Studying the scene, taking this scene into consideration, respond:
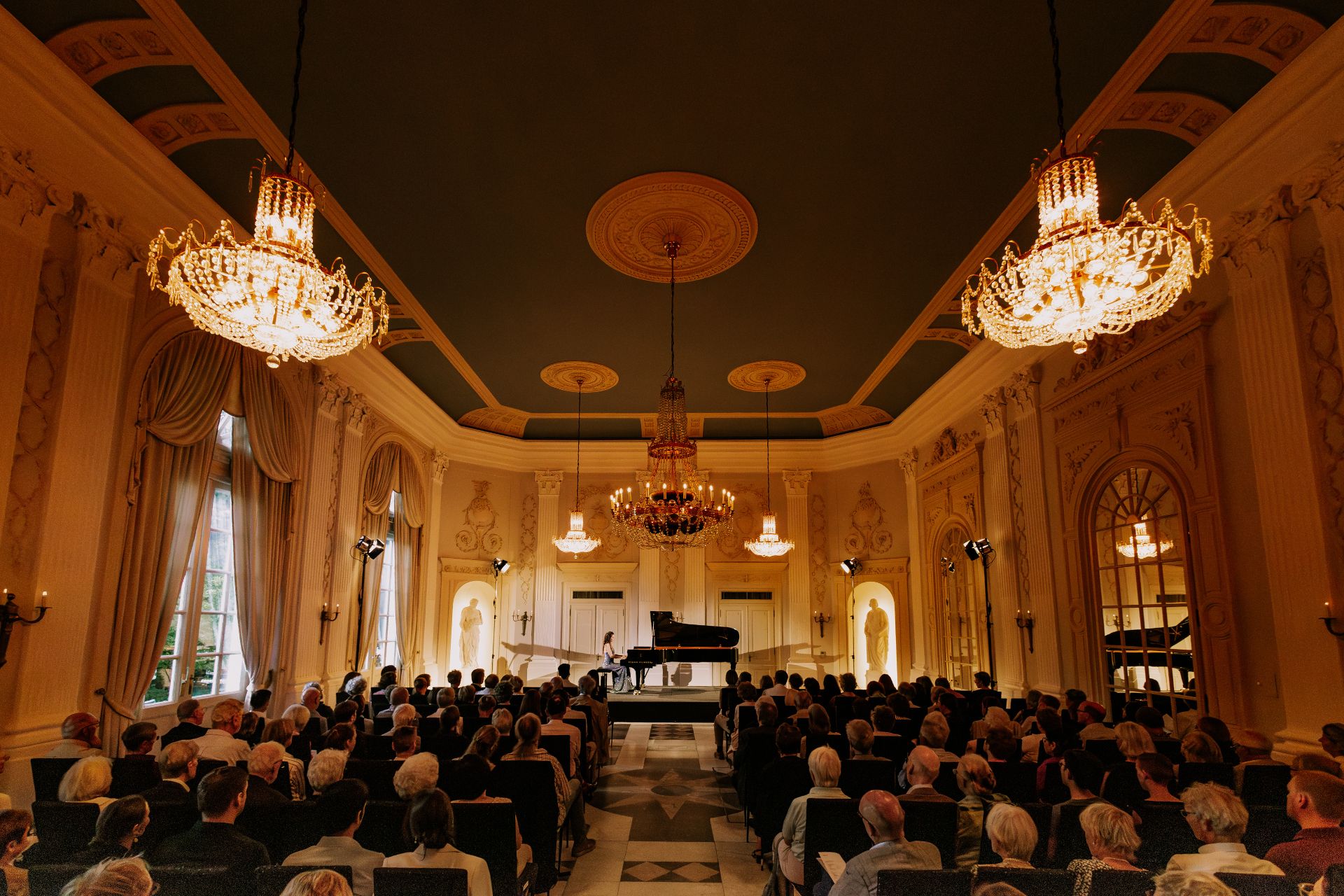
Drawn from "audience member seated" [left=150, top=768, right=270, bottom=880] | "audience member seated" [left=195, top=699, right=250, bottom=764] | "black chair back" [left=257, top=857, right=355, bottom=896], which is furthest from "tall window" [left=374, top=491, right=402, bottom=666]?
"black chair back" [left=257, top=857, right=355, bottom=896]

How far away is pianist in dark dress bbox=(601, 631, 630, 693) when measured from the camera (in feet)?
42.3

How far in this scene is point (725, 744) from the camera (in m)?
8.15

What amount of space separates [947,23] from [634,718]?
32.0 ft

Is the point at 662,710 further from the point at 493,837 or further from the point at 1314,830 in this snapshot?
the point at 1314,830

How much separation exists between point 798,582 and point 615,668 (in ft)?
12.8

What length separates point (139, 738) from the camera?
13.4 ft

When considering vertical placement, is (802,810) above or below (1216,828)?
below

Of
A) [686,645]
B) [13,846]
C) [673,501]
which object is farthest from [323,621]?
[13,846]

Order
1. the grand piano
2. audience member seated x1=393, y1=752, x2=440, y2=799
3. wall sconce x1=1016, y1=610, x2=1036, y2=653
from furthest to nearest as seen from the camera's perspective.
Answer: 1. the grand piano
2. wall sconce x1=1016, y1=610, x2=1036, y2=653
3. audience member seated x1=393, y1=752, x2=440, y2=799

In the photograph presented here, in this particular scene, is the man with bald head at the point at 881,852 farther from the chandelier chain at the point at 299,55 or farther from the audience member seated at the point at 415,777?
the chandelier chain at the point at 299,55

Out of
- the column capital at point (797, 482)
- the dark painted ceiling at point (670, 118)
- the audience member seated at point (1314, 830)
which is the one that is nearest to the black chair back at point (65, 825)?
the dark painted ceiling at point (670, 118)

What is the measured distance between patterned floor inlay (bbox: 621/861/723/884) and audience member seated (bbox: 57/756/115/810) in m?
3.03

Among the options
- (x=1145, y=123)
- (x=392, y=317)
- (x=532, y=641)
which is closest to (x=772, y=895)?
(x=1145, y=123)

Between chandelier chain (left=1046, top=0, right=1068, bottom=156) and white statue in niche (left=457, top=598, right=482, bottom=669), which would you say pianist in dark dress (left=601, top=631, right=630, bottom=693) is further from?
chandelier chain (left=1046, top=0, right=1068, bottom=156)
